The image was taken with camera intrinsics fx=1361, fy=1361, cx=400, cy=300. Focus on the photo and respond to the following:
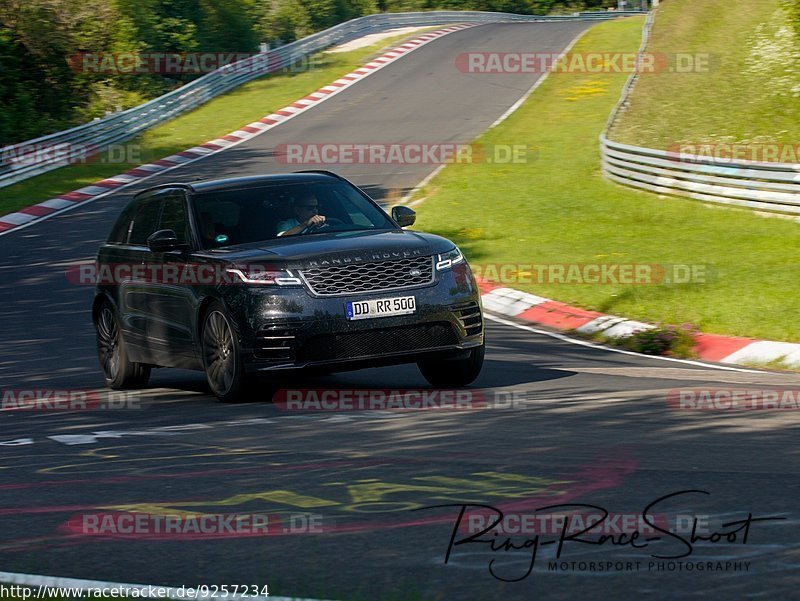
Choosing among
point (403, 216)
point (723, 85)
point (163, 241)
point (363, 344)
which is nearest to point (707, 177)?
point (723, 85)

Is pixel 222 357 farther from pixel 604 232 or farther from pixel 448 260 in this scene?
pixel 604 232

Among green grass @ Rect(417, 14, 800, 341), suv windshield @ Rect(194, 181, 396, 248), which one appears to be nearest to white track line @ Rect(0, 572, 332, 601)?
suv windshield @ Rect(194, 181, 396, 248)

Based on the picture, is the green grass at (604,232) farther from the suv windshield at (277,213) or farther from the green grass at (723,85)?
the suv windshield at (277,213)

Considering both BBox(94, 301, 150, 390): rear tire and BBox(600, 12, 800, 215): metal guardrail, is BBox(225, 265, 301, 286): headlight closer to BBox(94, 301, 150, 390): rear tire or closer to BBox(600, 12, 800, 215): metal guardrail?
BBox(94, 301, 150, 390): rear tire

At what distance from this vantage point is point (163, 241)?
1041cm

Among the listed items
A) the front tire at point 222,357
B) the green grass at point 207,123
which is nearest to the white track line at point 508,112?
the green grass at point 207,123

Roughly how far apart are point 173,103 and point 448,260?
1247 inches

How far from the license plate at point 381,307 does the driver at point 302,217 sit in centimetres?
122

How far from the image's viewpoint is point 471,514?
599 centimetres

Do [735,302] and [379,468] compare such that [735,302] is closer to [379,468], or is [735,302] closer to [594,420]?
[594,420]

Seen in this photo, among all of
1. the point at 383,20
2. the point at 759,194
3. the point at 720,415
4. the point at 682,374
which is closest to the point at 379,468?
the point at 720,415

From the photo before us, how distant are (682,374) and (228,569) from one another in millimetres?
6945

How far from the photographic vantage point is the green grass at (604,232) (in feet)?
48.7

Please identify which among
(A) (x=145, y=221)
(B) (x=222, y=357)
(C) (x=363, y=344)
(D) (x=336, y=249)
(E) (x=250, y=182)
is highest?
(E) (x=250, y=182)
